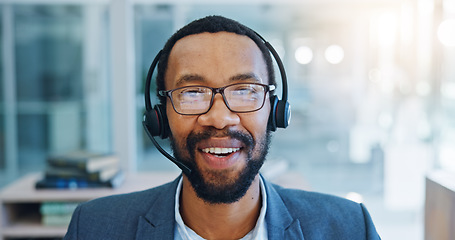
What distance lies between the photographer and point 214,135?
1008mm

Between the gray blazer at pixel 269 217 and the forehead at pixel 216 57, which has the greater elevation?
the forehead at pixel 216 57

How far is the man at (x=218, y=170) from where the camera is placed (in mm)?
1023

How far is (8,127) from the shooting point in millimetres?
4570

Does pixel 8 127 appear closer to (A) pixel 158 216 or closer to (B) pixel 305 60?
(B) pixel 305 60

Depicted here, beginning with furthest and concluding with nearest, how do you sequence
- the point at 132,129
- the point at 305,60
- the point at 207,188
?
the point at 305,60, the point at 132,129, the point at 207,188

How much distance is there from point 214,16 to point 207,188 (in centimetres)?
43

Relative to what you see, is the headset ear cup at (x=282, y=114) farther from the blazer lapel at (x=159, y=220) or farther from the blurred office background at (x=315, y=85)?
the blurred office background at (x=315, y=85)

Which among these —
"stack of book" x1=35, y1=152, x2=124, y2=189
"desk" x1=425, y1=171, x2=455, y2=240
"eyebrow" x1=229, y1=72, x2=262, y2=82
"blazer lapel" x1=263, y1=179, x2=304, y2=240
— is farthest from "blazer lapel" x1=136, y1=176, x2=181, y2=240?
"stack of book" x1=35, y1=152, x2=124, y2=189

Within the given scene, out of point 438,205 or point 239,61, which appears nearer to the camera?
point 239,61

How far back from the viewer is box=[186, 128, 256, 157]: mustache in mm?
1011

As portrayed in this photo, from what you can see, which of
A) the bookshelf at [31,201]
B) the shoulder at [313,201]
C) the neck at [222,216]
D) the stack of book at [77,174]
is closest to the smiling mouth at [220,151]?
the neck at [222,216]

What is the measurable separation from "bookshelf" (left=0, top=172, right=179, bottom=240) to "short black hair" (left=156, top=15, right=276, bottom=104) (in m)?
1.26

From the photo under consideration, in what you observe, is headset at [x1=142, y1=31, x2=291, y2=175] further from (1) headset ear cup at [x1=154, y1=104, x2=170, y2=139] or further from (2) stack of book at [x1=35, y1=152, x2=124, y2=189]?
(2) stack of book at [x1=35, y1=152, x2=124, y2=189]

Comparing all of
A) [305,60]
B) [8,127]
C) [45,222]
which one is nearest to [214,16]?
[45,222]
